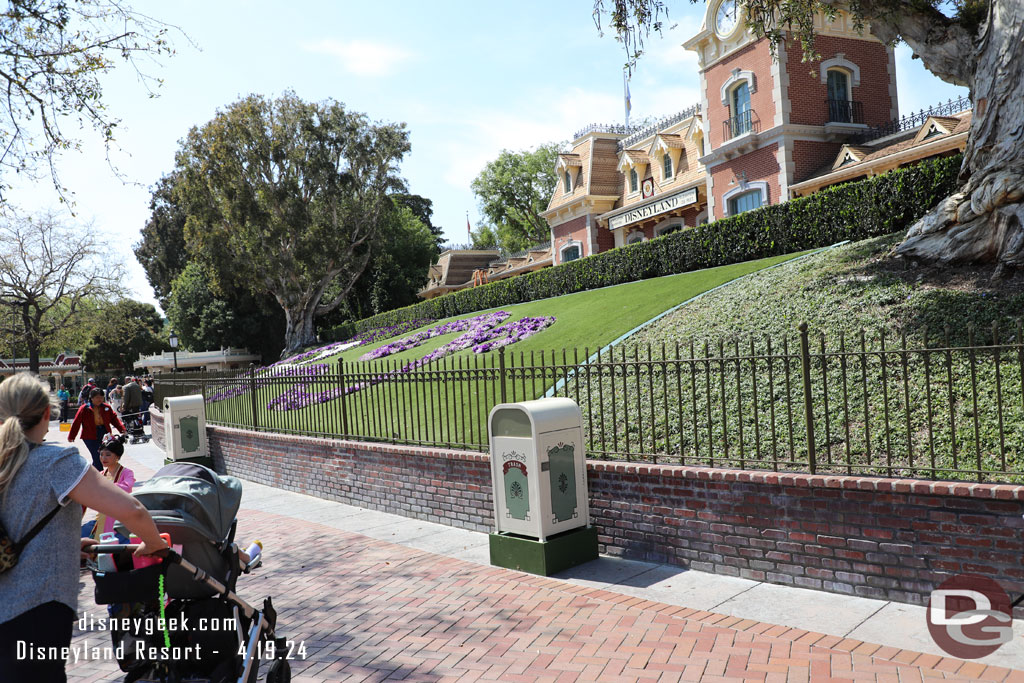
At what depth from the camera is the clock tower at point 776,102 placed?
76.8ft

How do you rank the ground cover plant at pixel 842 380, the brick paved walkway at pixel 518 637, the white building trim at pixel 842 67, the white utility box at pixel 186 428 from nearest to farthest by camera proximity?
1. the brick paved walkway at pixel 518 637
2. the ground cover plant at pixel 842 380
3. the white utility box at pixel 186 428
4. the white building trim at pixel 842 67

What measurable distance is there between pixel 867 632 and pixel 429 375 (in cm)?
569

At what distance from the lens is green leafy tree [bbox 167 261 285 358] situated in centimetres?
4947

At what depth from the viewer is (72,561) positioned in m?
2.85

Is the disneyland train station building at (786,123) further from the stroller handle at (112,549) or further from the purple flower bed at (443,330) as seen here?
the stroller handle at (112,549)

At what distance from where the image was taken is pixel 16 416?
2.77 metres

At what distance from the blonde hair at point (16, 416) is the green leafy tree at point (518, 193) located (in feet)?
196

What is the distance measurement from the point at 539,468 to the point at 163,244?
188 ft

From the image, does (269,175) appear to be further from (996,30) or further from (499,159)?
(996,30)

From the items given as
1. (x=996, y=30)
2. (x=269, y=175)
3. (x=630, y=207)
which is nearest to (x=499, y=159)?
(x=269, y=175)

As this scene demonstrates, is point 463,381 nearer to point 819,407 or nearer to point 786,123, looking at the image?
point 819,407

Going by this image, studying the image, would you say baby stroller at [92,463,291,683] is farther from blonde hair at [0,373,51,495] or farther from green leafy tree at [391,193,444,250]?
green leafy tree at [391,193,444,250]

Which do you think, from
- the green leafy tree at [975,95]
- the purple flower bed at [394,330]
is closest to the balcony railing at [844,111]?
the green leafy tree at [975,95]

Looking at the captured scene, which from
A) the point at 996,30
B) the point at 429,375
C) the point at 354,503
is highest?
the point at 996,30
